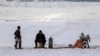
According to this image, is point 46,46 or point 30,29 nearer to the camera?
point 46,46

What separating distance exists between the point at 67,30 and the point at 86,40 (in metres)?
10.5

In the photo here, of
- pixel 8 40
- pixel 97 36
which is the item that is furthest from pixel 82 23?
pixel 8 40

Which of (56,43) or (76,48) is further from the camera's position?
(56,43)

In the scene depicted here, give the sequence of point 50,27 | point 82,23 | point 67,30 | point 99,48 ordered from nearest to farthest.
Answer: point 99,48
point 67,30
point 50,27
point 82,23

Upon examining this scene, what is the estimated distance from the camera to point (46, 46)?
22.9 meters
